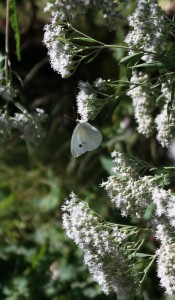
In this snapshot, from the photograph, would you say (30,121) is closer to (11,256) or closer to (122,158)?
(122,158)

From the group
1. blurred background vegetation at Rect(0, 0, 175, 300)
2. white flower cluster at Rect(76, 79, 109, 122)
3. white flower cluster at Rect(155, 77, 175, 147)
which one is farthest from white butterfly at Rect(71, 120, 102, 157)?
blurred background vegetation at Rect(0, 0, 175, 300)

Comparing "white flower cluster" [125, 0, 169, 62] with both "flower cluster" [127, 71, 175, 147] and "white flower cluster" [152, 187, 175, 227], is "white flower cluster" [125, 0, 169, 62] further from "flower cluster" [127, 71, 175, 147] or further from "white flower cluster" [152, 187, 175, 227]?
"white flower cluster" [152, 187, 175, 227]

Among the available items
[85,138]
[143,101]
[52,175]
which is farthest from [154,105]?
[52,175]

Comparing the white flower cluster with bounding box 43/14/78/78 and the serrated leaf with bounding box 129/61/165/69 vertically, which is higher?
the white flower cluster with bounding box 43/14/78/78

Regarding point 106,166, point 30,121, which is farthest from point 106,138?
point 30,121

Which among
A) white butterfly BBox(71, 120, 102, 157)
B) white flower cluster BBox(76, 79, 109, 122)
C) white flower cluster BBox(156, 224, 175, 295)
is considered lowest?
white flower cluster BBox(156, 224, 175, 295)

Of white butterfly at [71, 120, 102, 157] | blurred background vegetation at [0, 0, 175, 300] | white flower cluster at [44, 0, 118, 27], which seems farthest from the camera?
blurred background vegetation at [0, 0, 175, 300]
